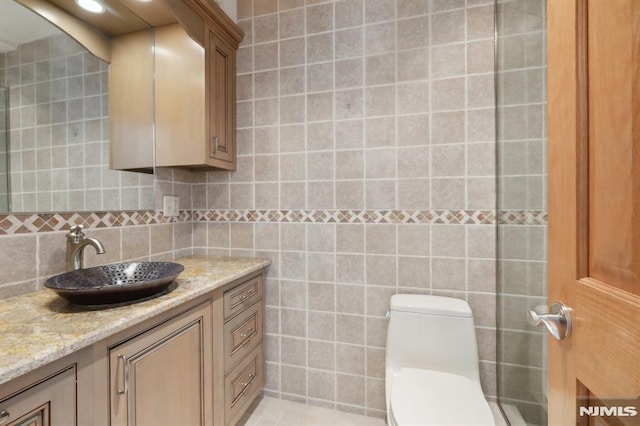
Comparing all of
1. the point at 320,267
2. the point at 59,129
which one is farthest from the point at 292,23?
the point at 320,267

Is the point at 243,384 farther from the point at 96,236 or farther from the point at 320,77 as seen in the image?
the point at 320,77

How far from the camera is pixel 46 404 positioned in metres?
0.64

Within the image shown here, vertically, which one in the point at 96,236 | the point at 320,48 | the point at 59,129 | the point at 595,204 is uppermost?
the point at 320,48

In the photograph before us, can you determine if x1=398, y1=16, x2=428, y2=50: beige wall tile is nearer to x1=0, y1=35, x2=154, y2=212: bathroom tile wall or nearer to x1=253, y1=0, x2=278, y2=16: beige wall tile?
x1=253, y1=0, x2=278, y2=16: beige wall tile

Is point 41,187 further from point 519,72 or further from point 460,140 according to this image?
point 519,72

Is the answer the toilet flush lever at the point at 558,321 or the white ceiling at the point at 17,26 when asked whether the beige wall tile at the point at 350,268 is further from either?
the white ceiling at the point at 17,26

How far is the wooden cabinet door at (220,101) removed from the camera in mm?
1586

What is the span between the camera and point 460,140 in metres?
1.49

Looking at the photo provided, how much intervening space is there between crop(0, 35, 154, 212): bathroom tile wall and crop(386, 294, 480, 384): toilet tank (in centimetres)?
155

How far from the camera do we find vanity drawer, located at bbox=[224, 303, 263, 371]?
53.8 inches

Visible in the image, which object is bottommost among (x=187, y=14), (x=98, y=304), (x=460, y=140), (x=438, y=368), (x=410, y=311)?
(x=438, y=368)

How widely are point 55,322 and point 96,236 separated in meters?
0.64

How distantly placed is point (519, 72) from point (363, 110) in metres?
0.75

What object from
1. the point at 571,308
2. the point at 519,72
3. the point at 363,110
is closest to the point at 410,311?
the point at 571,308
